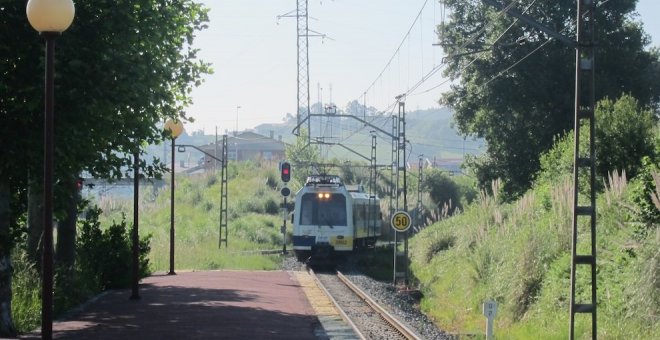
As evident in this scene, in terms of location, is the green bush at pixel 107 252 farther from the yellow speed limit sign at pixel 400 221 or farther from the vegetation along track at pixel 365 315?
the yellow speed limit sign at pixel 400 221

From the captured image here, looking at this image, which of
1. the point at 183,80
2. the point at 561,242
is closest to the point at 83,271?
the point at 183,80

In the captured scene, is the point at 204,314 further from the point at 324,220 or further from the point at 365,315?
the point at 324,220

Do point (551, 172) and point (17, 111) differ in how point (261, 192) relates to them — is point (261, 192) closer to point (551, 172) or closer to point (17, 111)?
point (551, 172)

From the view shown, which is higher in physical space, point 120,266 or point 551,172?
point 551,172

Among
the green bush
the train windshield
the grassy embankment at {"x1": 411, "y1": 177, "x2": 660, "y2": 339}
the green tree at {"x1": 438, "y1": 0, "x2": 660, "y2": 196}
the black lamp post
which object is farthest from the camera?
the green tree at {"x1": 438, "y1": 0, "x2": 660, "y2": 196}

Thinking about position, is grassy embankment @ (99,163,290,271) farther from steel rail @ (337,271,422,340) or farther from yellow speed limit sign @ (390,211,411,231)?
yellow speed limit sign @ (390,211,411,231)

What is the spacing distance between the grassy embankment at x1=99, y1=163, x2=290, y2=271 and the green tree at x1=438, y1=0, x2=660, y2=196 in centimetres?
1097

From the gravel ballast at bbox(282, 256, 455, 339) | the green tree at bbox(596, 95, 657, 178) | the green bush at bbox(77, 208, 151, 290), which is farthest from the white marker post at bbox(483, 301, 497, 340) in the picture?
the green bush at bbox(77, 208, 151, 290)

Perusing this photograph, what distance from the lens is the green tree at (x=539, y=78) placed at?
40562 millimetres

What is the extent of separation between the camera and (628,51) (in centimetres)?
4078

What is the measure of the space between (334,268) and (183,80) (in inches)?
710

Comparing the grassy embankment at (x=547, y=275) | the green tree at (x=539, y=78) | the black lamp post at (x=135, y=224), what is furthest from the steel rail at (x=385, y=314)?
the green tree at (x=539, y=78)

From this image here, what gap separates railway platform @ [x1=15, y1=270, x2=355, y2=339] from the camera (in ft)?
53.4

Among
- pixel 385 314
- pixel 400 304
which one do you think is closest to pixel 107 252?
pixel 400 304
